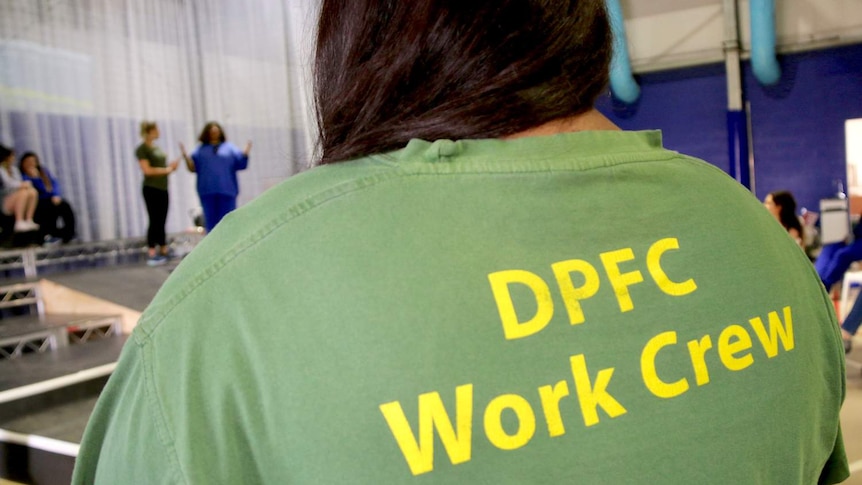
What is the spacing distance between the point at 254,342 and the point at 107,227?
5.41 meters

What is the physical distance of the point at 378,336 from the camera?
1.06 ft

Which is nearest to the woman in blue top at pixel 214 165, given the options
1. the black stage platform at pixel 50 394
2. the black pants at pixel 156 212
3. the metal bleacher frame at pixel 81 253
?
the black pants at pixel 156 212

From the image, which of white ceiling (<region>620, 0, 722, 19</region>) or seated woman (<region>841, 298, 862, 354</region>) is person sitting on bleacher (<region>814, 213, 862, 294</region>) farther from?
white ceiling (<region>620, 0, 722, 19</region>)

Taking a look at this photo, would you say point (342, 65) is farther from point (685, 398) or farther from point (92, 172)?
point (92, 172)

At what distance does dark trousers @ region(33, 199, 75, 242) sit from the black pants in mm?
535

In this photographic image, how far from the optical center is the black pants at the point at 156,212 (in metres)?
4.63

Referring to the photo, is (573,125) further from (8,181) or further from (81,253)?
(81,253)

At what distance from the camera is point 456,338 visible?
1.09 feet

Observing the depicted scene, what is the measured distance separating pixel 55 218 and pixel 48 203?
13 centimetres

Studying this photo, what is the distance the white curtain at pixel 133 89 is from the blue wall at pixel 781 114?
2.95 m

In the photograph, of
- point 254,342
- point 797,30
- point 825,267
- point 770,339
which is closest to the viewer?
point 254,342

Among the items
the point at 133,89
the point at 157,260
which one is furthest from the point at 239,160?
the point at 133,89

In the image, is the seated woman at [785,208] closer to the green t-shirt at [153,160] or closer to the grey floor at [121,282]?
the grey floor at [121,282]

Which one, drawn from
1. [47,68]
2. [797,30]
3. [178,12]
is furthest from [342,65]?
[178,12]
